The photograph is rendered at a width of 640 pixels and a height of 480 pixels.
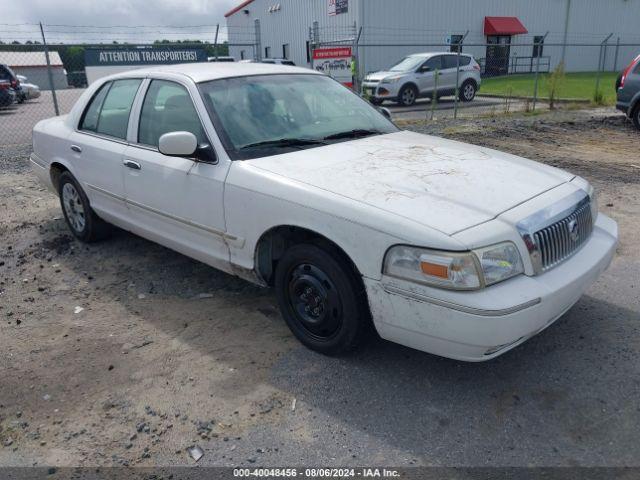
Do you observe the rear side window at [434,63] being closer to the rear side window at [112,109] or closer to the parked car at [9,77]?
the rear side window at [112,109]

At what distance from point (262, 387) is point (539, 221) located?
1798 millimetres

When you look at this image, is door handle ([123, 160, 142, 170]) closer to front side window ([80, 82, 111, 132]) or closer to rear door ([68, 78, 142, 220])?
rear door ([68, 78, 142, 220])

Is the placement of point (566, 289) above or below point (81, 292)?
above

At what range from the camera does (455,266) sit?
2.71 meters

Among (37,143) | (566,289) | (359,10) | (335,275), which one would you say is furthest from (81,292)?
(359,10)

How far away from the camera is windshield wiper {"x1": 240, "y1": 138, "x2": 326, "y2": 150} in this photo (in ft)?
12.3

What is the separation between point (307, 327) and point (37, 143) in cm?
395

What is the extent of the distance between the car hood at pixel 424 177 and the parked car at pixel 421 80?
1458 cm

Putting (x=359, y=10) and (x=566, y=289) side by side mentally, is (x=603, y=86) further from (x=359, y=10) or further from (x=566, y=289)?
(x=566, y=289)

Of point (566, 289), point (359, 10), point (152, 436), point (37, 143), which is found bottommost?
point (152, 436)

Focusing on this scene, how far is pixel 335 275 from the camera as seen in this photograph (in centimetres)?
316

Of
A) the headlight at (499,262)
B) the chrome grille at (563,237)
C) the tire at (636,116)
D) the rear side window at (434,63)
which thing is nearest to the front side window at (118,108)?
the headlight at (499,262)

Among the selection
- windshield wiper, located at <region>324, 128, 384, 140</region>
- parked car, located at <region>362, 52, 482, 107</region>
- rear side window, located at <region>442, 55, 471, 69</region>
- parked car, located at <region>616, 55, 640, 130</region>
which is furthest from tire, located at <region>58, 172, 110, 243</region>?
rear side window, located at <region>442, 55, 471, 69</region>

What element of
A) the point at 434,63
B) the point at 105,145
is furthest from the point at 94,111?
the point at 434,63
